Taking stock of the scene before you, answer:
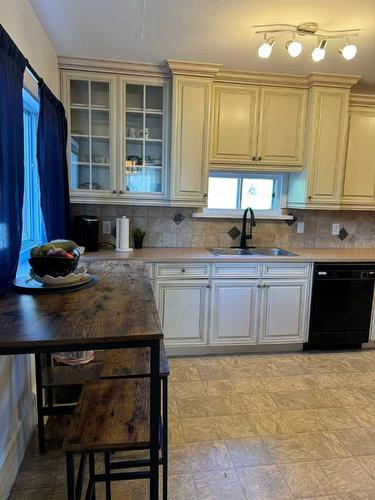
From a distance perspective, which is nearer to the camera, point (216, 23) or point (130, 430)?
point (130, 430)

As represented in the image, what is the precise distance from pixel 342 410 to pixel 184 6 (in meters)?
2.73

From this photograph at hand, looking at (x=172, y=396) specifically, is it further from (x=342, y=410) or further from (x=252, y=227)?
(x=252, y=227)

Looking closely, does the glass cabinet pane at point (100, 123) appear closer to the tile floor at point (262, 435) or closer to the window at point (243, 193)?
the window at point (243, 193)

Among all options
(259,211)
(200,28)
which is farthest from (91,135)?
(259,211)

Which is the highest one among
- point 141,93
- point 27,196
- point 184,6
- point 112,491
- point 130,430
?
point 184,6

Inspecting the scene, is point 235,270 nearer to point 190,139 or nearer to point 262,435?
point 190,139

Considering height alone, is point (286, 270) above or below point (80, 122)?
below

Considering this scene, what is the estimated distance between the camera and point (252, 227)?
356 cm

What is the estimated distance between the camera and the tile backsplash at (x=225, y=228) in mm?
3357

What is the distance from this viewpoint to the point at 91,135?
300 cm

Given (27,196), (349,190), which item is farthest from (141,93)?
(349,190)

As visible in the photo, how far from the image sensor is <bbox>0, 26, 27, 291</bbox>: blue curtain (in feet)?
4.90

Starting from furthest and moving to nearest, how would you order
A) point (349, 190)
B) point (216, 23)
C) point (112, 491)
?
point (349, 190) → point (216, 23) → point (112, 491)

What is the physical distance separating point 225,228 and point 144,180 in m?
0.96
